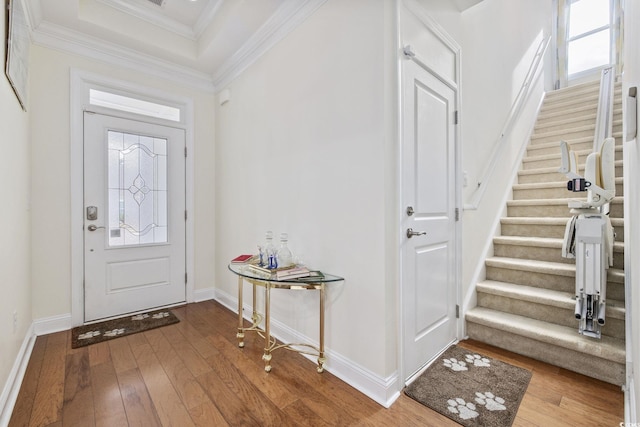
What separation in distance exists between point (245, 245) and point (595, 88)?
219 inches

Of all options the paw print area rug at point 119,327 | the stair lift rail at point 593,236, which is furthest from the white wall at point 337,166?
the stair lift rail at point 593,236

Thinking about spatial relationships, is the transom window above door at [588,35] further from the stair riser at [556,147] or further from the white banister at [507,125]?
the stair riser at [556,147]

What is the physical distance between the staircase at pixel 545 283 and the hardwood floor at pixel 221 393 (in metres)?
0.12

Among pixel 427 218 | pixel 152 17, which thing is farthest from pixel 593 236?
pixel 152 17

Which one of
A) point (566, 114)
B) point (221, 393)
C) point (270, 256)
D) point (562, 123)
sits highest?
point (566, 114)

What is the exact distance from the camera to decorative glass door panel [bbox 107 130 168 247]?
112 inches

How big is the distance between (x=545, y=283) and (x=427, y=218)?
1.37 metres

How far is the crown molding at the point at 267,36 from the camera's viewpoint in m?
2.17

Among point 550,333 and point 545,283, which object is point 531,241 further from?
point 550,333

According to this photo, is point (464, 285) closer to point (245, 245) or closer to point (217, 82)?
point (245, 245)

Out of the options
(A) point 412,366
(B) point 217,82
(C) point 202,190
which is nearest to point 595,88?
(A) point 412,366

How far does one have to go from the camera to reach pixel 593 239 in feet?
6.14

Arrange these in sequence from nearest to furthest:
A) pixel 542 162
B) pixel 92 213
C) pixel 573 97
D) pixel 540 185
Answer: pixel 92 213 < pixel 540 185 < pixel 542 162 < pixel 573 97

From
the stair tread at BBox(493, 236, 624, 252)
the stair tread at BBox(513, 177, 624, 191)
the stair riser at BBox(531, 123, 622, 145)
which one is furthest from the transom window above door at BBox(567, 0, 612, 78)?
the stair tread at BBox(493, 236, 624, 252)
